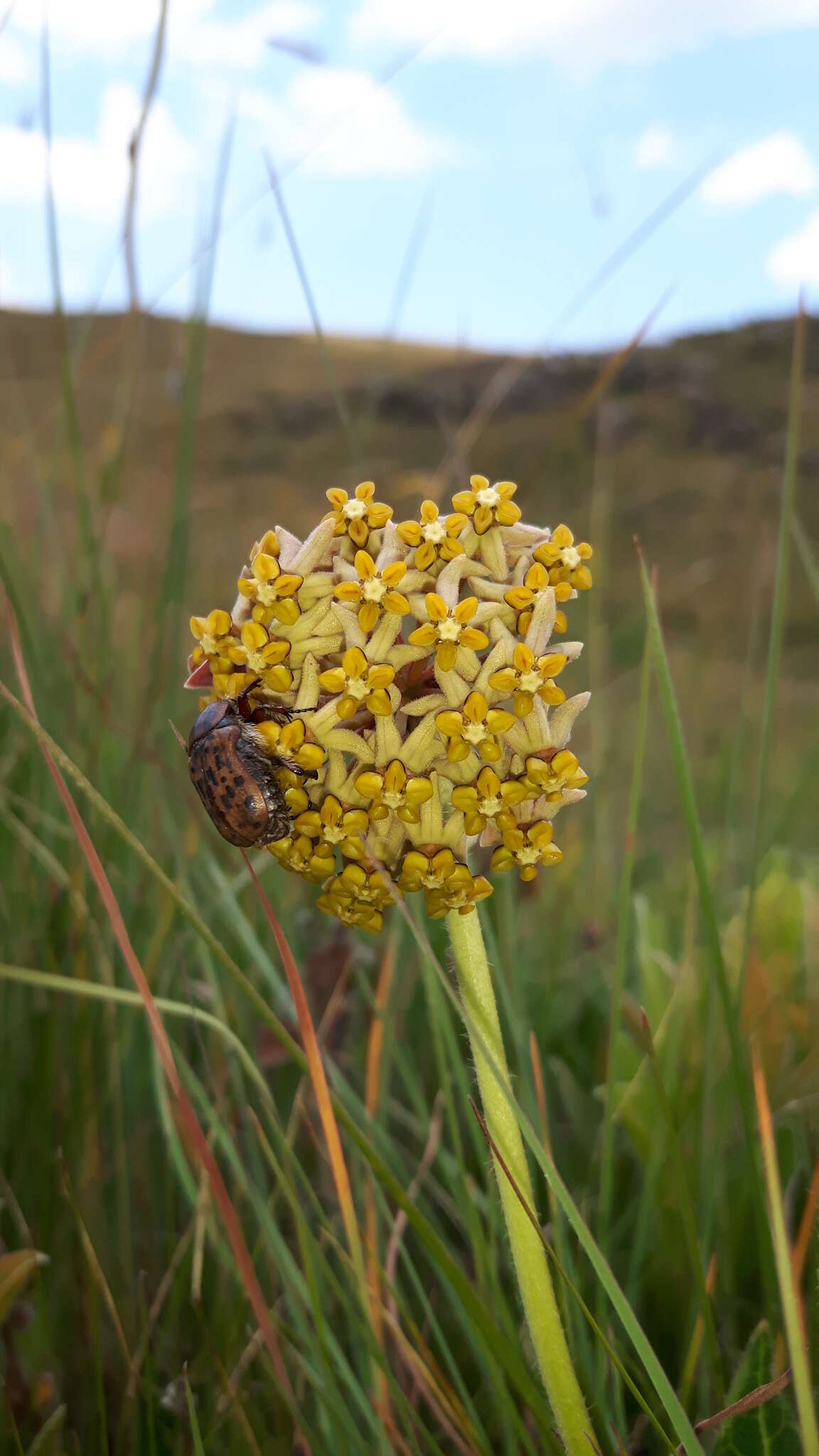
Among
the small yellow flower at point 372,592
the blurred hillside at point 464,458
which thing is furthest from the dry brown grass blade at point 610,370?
the small yellow flower at point 372,592

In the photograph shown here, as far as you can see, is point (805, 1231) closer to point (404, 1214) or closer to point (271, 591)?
point (404, 1214)

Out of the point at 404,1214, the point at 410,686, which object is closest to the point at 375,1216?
the point at 404,1214

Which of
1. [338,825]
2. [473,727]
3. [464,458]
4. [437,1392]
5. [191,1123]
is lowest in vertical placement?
[437,1392]

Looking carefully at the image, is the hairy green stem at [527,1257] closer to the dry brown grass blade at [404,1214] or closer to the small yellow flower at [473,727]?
the small yellow flower at [473,727]

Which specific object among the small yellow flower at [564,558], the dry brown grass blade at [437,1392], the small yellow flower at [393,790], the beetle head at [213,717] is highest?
the small yellow flower at [564,558]

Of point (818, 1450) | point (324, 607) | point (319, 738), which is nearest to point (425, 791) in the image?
point (319, 738)

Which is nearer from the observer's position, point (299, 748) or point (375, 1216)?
point (299, 748)

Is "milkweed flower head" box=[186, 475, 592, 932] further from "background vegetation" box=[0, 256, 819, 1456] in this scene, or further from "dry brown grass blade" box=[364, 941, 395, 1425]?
"dry brown grass blade" box=[364, 941, 395, 1425]
